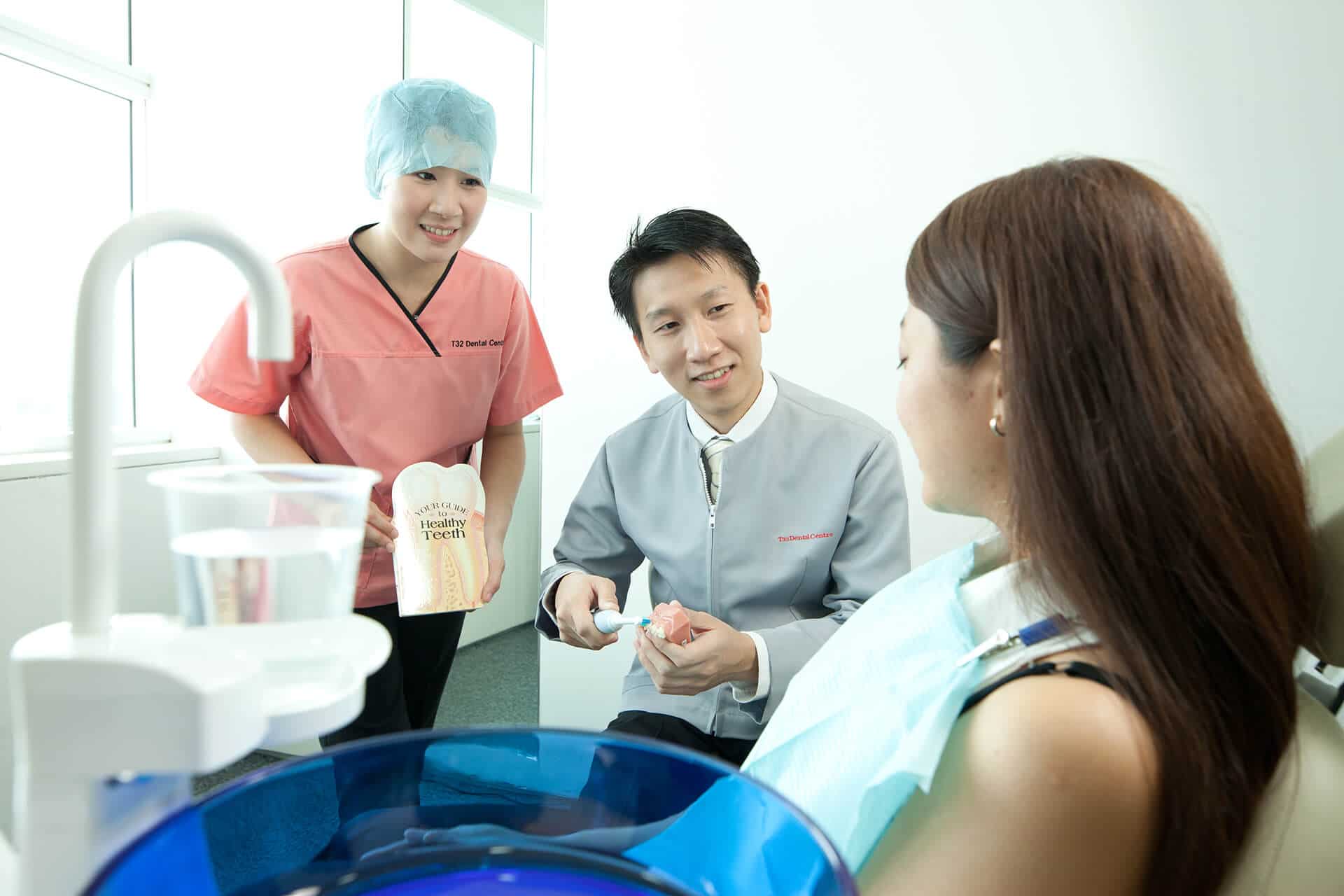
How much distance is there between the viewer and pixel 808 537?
4.76 ft

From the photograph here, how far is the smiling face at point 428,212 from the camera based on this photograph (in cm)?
160

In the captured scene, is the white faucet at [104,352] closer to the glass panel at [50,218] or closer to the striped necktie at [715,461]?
the striped necktie at [715,461]

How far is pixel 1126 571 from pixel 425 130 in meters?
1.39

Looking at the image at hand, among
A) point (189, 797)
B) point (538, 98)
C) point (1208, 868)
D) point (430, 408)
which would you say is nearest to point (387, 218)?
point (430, 408)

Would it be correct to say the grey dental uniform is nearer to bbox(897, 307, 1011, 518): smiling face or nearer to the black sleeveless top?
bbox(897, 307, 1011, 518): smiling face

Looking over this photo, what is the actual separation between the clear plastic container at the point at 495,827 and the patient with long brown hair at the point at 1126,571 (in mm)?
238

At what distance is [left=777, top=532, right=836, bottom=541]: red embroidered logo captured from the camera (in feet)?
4.73

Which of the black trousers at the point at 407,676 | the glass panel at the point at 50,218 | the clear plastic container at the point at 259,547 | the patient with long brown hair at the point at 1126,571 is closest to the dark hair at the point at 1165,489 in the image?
the patient with long brown hair at the point at 1126,571

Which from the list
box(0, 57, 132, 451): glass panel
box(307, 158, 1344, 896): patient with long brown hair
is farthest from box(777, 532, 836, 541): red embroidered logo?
box(0, 57, 132, 451): glass panel

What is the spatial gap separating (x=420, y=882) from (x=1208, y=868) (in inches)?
20.4

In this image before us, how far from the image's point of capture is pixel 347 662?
1.30 feet

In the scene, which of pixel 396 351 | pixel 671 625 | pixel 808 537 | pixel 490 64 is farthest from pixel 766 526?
pixel 490 64

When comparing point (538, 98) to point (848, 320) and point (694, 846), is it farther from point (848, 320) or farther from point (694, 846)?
point (694, 846)

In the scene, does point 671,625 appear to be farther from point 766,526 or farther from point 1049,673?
point 1049,673
